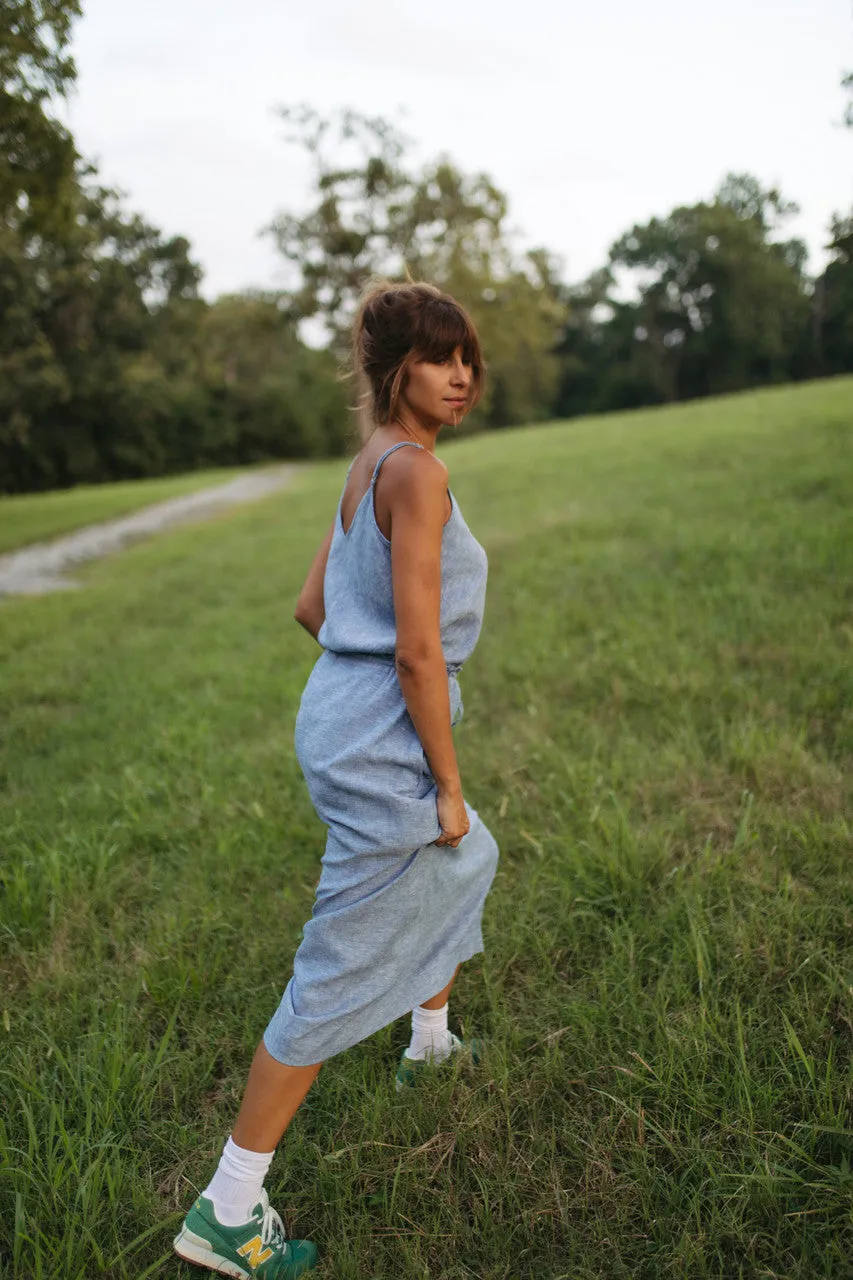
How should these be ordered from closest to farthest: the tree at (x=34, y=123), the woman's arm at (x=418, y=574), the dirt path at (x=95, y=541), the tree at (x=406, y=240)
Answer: the woman's arm at (x=418, y=574), the tree at (x=34, y=123), the dirt path at (x=95, y=541), the tree at (x=406, y=240)

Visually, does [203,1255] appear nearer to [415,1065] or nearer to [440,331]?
[415,1065]

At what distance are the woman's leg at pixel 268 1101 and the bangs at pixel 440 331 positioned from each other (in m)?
1.41

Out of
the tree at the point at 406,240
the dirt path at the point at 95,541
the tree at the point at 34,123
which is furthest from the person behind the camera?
the tree at the point at 406,240

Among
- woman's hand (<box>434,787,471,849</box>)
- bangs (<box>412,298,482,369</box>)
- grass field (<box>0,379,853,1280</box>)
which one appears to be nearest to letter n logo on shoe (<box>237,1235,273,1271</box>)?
grass field (<box>0,379,853,1280</box>)

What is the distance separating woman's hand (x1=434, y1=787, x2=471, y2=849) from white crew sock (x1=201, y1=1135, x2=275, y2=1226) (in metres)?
0.69

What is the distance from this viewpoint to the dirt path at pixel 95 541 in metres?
9.37

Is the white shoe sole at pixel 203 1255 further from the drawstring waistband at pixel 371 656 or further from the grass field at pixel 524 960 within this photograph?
the drawstring waistband at pixel 371 656

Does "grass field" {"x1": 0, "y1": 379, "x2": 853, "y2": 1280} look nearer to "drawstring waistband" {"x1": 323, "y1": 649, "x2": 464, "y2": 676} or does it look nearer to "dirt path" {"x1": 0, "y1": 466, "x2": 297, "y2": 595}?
"drawstring waistband" {"x1": 323, "y1": 649, "x2": 464, "y2": 676}

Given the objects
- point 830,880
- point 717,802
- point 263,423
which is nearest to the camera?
point 830,880

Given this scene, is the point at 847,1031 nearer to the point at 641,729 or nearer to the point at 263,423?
the point at 641,729

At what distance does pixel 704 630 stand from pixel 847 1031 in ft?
9.06

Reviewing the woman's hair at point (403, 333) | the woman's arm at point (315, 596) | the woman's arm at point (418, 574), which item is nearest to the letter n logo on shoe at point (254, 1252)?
the woman's arm at point (418, 574)

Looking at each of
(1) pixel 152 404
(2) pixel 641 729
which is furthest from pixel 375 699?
(1) pixel 152 404

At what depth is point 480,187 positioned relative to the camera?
3353 centimetres
